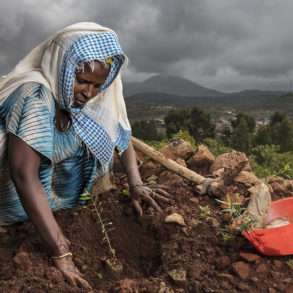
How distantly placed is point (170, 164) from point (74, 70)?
1244 mm

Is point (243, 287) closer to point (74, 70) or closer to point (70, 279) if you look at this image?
point (70, 279)

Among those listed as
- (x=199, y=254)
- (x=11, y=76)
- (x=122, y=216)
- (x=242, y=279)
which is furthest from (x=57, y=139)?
(x=242, y=279)

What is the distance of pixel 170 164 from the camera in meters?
3.34

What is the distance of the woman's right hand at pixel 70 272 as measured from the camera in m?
2.16

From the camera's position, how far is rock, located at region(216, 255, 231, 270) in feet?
7.93

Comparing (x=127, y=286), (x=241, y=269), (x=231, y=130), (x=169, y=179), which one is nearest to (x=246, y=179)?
(x=169, y=179)

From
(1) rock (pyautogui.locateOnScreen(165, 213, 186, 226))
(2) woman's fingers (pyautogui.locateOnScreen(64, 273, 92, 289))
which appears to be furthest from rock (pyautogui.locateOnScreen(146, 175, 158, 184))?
(2) woman's fingers (pyautogui.locateOnScreen(64, 273, 92, 289))

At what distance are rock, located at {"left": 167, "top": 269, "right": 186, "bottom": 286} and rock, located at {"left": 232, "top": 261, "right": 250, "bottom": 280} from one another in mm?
268

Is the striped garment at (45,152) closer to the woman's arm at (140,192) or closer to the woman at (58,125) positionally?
the woman at (58,125)

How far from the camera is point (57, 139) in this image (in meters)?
2.68

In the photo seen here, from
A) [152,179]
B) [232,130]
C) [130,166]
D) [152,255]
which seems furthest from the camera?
[232,130]

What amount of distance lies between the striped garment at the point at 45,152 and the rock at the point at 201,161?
0.94m

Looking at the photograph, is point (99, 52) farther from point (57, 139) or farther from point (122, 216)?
point (122, 216)

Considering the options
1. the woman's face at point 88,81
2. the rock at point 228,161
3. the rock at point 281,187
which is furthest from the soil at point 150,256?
the woman's face at point 88,81
